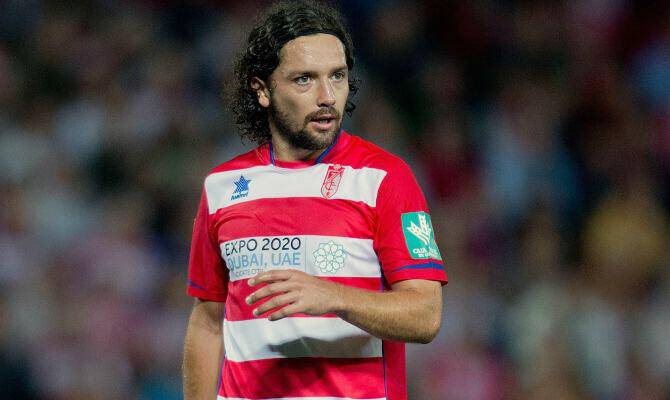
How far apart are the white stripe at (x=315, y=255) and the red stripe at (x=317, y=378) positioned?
32 cm

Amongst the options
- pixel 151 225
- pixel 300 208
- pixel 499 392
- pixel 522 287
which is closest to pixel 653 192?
pixel 522 287

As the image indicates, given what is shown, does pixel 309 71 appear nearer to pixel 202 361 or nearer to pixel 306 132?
pixel 306 132

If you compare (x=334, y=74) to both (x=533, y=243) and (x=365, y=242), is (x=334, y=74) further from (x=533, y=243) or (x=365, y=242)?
(x=533, y=243)

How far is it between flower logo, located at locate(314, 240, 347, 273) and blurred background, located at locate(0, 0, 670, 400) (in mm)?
3118

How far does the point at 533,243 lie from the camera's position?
676cm

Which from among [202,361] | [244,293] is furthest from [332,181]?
[202,361]

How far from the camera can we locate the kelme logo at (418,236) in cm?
333

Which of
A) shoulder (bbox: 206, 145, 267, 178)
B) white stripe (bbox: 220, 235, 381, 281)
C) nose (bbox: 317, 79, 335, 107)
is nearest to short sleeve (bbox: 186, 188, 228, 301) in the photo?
shoulder (bbox: 206, 145, 267, 178)

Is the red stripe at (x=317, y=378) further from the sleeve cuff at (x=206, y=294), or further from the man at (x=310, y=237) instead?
the sleeve cuff at (x=206, y=294)

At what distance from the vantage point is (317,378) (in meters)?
3.38

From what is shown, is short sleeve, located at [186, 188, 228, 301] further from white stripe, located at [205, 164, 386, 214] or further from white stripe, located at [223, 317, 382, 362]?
white stripe, located at [223, 317, 382, 362]

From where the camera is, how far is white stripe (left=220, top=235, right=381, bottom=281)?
3.36 metres

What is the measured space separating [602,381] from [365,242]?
3483mm

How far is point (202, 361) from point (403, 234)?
3.32 ft
